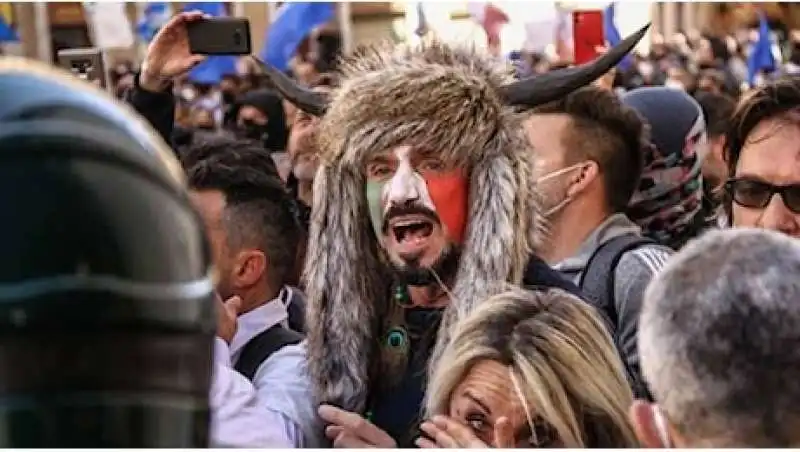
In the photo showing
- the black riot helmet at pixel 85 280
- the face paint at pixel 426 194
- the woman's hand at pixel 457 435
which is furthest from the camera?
the face paint at pixel 426 194

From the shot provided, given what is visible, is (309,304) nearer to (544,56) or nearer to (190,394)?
(190,394)

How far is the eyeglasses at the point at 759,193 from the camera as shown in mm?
2662

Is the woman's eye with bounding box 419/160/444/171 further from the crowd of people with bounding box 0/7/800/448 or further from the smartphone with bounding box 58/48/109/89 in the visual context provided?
the smartphone with bounding box 58/48/109/89

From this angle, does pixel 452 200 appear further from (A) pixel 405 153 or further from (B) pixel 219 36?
(B) pixel 219 36

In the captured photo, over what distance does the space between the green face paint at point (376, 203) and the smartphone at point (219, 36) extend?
2.46ft

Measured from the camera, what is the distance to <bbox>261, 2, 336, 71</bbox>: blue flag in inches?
245

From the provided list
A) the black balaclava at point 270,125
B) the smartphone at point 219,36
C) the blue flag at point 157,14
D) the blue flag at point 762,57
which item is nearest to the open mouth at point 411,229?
the smartphone at point 219,36

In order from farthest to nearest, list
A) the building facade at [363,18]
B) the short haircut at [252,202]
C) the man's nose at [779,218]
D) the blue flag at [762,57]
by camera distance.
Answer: the blue flag at [762,57] → the building facade at [363,18] → the short haircut at [252,202] → the man's nose at [779,218]

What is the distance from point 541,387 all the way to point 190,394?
4.06 feet

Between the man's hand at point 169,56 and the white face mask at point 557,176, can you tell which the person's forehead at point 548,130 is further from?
the man's hand at point 169,56

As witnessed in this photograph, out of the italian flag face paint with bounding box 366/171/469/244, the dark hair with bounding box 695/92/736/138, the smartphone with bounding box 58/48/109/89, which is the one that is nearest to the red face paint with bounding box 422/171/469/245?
the italian flag face paint with bounding box 366/171/469/244

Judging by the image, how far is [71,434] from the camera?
72cm

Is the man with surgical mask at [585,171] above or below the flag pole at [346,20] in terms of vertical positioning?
above

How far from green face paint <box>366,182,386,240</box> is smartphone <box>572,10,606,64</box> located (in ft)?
8.80
